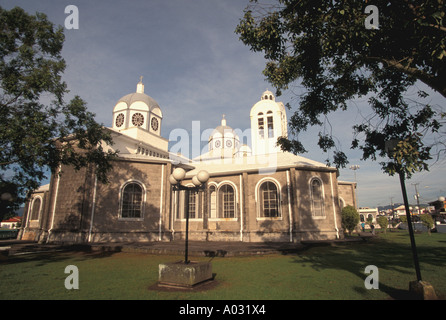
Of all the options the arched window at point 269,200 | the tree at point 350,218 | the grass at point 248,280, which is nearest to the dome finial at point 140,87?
the arched window at point 269,200

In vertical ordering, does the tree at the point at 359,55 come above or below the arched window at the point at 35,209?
above

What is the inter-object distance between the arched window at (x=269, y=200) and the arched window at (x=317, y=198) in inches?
105

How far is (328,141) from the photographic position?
32.7ft

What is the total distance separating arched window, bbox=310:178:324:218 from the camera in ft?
62.0

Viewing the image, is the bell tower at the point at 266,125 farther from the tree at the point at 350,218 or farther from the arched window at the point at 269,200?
the tree at the point at 350,218

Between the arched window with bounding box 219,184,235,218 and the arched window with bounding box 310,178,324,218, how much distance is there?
608 cm

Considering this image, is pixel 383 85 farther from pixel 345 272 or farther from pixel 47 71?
pixel 47 71

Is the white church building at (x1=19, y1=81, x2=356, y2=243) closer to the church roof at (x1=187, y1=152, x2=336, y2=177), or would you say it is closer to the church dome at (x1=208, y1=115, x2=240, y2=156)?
the church roof at (x1=187, y1=152, x2=336, y2=177)

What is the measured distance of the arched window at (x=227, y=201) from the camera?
20.4 meters

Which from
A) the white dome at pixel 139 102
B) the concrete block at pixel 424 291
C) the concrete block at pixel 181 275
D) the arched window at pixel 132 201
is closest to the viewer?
the concrete block at pixel 424 291

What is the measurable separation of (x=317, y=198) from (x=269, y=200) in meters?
3.66

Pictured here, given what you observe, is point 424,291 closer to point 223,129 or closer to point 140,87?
point 140,87

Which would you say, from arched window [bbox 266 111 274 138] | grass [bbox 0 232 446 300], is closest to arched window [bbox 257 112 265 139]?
arched window [bbox 266 111 274 138]

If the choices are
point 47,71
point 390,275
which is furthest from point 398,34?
point 47,71
